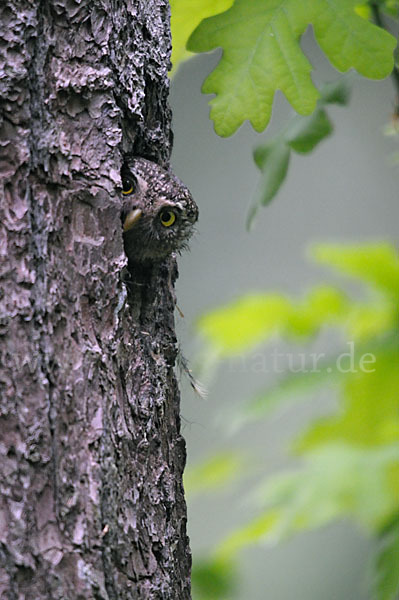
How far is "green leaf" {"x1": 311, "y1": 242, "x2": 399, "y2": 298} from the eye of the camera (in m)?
2.75

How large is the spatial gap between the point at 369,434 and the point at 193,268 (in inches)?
179

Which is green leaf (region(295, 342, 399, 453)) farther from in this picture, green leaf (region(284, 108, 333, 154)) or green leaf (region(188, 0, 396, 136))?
green leaf (region(188, 0, 396, 136))

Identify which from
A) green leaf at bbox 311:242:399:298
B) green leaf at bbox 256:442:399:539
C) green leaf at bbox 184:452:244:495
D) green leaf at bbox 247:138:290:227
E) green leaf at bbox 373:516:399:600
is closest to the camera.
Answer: green leaf at bbox 247:138:290:227

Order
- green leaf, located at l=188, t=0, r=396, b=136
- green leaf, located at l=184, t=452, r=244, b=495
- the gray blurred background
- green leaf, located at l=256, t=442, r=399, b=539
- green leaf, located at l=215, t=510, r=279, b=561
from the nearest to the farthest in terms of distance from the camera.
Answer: green leaf, located at l=188, t=0, r=396, b=136
green leaf, located at l=256, t=442, r=399, b=539
green leaf, located at l=215, t=510, r=279, b=561
green leaf, located at l=184, t=452, r=244, b=495
the gray blurred background

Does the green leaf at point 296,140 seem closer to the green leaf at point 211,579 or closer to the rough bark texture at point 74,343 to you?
the rough bark texture at point 74,343

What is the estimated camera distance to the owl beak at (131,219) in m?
1.66

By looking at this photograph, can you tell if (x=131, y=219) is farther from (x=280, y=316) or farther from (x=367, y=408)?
(x=367, y=408)

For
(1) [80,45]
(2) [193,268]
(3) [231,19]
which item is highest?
(2) [193,268]

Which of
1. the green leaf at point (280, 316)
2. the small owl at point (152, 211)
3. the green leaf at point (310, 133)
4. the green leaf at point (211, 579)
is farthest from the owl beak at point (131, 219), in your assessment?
the green leaf at point (211, 579)

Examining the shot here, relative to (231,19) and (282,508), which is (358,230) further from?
(231,19)

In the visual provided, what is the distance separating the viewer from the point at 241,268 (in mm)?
7336

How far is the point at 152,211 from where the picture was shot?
5.70ft

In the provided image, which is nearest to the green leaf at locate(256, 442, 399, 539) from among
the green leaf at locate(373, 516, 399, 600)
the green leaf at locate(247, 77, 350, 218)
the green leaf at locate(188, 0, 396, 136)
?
the green leaf at locate(373, 516, 399, 600)

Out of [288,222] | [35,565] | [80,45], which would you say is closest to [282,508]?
[35,565]
